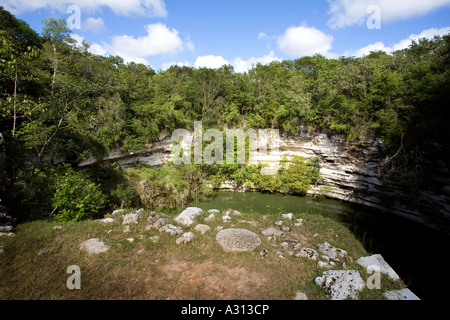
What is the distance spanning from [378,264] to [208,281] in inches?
182

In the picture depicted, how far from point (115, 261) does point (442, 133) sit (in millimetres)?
14791

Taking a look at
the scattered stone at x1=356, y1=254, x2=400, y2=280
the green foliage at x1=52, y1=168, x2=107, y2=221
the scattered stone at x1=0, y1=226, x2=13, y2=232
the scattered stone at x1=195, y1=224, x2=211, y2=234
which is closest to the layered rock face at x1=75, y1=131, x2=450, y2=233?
the scattered stone at x1=356, y1=254, x2=400, y2=280

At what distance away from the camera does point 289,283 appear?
466 centimetres

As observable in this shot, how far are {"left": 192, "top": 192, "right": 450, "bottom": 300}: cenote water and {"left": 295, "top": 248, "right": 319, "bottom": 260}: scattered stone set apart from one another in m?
2.02

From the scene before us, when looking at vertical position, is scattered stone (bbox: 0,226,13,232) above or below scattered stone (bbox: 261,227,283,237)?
above

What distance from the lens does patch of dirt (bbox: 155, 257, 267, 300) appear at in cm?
422

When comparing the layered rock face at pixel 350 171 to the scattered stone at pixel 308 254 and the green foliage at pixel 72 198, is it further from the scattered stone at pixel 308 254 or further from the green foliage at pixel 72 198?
the scattered stone at pixel 308 254

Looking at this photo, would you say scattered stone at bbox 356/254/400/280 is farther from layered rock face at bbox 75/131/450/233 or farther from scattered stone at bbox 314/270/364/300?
layered rock face at bbox 75/131/450/233

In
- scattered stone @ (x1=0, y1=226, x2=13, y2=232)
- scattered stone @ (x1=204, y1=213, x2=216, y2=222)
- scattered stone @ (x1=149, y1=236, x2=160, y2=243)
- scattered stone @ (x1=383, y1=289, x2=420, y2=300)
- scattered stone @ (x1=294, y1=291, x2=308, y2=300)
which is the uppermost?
scattered stone @ (x1=0, y1=226, x2=13, y2=232)

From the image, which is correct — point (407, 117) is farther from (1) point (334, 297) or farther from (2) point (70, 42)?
(2) point (70, 42)

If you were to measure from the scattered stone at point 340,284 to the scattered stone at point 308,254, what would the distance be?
34.2 inches

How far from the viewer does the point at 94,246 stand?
214 inches

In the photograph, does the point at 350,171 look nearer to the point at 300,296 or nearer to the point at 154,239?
the point at 300,296

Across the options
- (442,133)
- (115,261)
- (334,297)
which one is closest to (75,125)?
(115,261)
